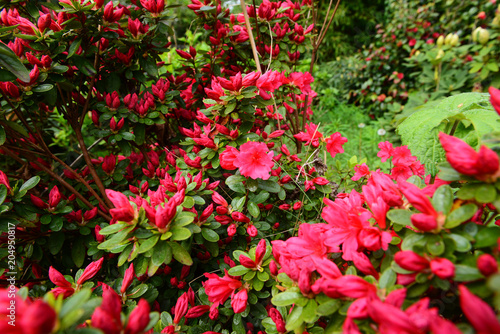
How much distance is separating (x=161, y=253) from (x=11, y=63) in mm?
718

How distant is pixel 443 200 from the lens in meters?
0.47

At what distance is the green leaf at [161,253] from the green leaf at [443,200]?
581 millimetres

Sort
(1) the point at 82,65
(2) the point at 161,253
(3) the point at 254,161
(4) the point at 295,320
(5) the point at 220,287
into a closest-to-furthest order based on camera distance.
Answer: (4) the point at 295,320
(2) the point at 161,253
(5) the point at 220,287
(3) the point at 254,161
(1) the point at 82,65

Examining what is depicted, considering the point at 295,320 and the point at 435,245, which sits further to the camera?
the point at 295,320

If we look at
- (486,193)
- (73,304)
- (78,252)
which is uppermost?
(486,193)

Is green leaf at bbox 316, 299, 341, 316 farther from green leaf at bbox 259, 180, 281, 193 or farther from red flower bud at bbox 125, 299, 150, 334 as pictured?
green leaf at bbox 259, 180, 281, 193

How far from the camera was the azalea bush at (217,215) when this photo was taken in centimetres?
43

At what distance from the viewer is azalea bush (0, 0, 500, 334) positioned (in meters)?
0.43

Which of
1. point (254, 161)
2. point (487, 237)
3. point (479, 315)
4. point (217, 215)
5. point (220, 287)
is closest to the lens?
point (479, 315)

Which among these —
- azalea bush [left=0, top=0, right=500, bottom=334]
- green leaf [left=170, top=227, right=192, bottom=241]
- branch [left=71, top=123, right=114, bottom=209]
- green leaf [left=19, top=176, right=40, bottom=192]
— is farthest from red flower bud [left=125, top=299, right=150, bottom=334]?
branch [left=71, top=123, right=114, bottom=209]

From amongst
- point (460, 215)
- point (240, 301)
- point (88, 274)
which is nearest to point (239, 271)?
point (240, 301)

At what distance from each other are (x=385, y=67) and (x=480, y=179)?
3.85 meters

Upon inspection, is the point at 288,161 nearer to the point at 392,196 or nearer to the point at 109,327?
the point at 392,196

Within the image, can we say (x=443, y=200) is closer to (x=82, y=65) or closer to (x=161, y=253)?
(x=161, y=253)
